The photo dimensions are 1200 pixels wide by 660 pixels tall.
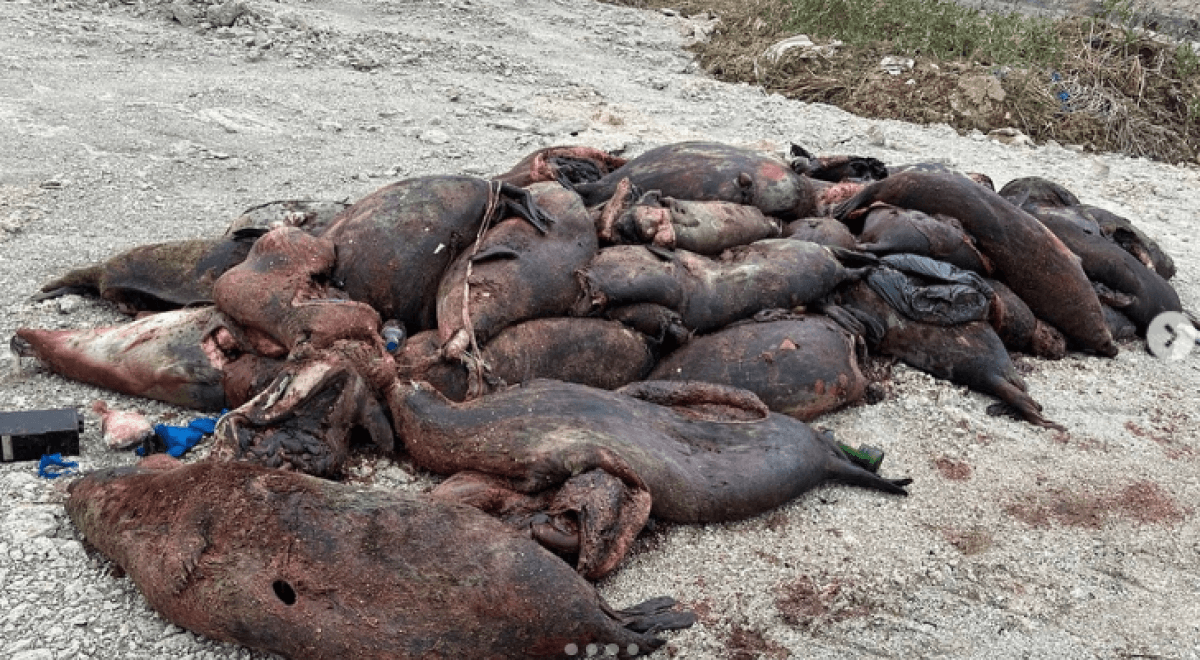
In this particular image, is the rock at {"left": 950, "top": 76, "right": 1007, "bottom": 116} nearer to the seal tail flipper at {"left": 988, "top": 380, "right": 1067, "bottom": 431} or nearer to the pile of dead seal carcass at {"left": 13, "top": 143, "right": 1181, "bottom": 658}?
the pile of dead seal carcass at {"left": 13, "top": 143, "right": 1181, "bottom": 658}

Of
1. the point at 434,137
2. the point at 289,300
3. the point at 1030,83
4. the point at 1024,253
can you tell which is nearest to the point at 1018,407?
the point at 1024,253

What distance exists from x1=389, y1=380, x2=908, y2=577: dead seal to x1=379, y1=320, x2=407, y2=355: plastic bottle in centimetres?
40

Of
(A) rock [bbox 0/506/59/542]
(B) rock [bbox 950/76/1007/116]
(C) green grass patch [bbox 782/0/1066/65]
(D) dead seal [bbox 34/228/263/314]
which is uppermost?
(C) green grass patch [bbox 782/0/1066/65]

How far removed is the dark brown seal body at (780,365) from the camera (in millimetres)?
4785

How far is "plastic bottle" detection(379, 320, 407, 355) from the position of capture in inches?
184

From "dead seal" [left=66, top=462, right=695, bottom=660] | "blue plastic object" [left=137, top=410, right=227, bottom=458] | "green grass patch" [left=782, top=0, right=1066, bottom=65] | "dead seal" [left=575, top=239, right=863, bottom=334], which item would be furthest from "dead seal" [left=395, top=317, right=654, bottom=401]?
"green grass patch" [left=782, top=0, right=1066, bottom=65]

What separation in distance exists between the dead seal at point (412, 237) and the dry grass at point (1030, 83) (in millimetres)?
6680

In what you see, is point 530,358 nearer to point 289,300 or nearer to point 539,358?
point 539,358

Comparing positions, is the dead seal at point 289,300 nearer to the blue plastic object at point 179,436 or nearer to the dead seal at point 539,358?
the dead seal at point 539,358

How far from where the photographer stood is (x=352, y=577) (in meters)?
Answer: 3.03

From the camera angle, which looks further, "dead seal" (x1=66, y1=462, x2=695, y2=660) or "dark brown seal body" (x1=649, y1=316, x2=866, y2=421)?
"dark brown seal body" (x1=649, y1=316, x2=866, y2=421)

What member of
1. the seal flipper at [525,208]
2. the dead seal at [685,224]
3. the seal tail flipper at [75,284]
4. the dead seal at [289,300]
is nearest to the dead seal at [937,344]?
the dead seal at [685,224]

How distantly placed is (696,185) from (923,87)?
607cm

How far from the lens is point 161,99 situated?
28.9 feet
